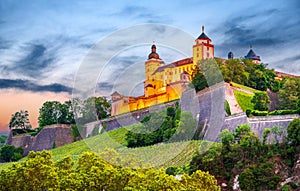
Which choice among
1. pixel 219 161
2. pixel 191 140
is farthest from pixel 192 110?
pixel 219 161

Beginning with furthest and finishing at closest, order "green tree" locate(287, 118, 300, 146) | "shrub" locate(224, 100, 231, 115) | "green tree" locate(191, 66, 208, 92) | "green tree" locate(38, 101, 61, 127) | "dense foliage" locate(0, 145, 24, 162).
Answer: "green tree" locate(38, 101, 61, 127) → "dense foliage" locate(0, 145, 24, 162) → "green tree" locate(191, 66, 208, 92) → "shrub" locate(224, 100, 231, 115) → "green tree" locate(287, 118, 300, 146)

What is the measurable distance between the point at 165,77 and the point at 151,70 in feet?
5.64

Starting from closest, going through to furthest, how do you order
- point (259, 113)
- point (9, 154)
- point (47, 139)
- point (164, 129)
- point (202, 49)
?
point (259, 113)
point (164, 129)
point (202, 49)
point (9, 154)
point (47, 139)

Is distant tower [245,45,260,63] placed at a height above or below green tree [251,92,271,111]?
above

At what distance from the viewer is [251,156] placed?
31.7 metres

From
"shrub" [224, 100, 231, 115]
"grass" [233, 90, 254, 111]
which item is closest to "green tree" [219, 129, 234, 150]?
"shrub" [224, 100, 231, 115]

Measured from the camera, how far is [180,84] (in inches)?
2142

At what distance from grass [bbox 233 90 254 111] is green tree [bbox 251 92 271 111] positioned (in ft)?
1.81

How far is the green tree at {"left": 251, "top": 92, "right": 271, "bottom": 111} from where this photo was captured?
41.4 meters

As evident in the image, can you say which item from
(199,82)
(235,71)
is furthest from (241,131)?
(235,71)

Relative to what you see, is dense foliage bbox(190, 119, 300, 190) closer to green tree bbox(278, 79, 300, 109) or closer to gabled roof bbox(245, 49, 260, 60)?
green tree bbox(278, 79, 300, 109)

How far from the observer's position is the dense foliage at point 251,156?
29.4m

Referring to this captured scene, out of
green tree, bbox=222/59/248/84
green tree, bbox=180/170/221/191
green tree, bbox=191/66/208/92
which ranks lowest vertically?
green tree, bbox=180/170/221/191

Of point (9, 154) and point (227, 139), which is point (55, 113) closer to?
point (9, 154)
